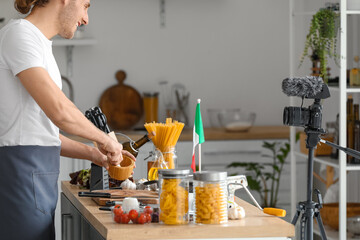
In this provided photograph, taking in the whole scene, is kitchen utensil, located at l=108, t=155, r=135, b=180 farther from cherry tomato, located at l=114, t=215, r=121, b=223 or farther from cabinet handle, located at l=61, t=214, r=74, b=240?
cherry tomato, located at l=114, t=215, r=121, b=223

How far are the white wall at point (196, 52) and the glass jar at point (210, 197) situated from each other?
3738 millimetres

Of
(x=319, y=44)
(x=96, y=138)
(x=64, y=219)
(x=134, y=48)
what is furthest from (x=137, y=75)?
(x=96, y=138)

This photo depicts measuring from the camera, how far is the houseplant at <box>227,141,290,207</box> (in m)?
5.11

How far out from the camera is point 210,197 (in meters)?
1.94

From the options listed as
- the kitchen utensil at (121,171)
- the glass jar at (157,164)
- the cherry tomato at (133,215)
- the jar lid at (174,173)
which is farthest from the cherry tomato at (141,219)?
the glass jar at (157,164)

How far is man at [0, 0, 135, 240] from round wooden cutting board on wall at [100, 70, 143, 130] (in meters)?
3.29

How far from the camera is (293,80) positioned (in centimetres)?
269

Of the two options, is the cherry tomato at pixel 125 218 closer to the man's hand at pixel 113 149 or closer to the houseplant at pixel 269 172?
the man's hand at pixel 113 149

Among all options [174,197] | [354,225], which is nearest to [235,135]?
[354,225]

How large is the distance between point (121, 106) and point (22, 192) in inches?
134

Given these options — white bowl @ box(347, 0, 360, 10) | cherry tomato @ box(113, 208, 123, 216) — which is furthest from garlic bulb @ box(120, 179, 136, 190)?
white bowl @ box(347, 0, 360, 10)

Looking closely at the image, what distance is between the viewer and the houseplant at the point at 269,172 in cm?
511

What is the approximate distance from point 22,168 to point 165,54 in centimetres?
363

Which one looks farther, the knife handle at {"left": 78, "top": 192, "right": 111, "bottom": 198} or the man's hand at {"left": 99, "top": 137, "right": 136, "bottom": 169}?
the knife handle at {"left": 78, "top": 192, "right": 111, "bottom": 198}
